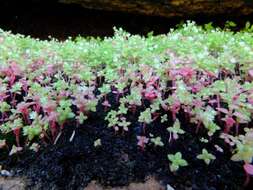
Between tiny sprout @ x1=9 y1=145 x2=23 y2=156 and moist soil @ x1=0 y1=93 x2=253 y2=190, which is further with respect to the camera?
tiny sprout @ x1=9 y1=145 x2=23 y2=156

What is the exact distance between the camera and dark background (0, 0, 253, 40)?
226 inches

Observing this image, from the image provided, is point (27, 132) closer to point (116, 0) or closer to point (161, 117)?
point (161, 117)

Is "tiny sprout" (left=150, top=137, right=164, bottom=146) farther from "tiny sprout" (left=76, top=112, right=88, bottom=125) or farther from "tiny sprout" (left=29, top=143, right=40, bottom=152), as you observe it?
"tiny sprout" (left=29, top=143, right=40, bottom=152)

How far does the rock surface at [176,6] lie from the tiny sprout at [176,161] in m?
3.48

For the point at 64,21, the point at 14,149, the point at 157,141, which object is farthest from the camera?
the point at 64,21

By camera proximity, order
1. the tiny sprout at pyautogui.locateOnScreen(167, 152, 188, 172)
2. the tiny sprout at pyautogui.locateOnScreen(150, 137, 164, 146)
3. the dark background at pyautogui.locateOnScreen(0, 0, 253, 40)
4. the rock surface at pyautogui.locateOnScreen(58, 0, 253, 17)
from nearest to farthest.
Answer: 1. the tiny sprout at pyautogui.locateOnScreen(167, 152, 188, 172)
2. the tiny sprout at pyautogui.locateOnScreen(150, 137, 164, 146)
3. the rock surface at pyautogui.locateOnScreen(58, 0, 253, 17)
4. the dark background at pyautogui.locateOnScreen(0, 0, 253, 40)

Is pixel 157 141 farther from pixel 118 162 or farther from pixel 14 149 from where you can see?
pixel 14 149

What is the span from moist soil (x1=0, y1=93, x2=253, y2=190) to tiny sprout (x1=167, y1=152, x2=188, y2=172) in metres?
0.09

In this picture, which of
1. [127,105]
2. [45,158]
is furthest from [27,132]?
[127,105]

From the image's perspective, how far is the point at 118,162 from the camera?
1881 millimetres

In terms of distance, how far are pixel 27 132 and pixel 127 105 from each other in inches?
25.4

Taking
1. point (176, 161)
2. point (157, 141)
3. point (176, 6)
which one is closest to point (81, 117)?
point (157, 141)

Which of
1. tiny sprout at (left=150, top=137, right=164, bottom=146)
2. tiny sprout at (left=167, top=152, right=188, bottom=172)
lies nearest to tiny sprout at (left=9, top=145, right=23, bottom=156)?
tiny sprout at (left=150, top=137, right=164, bottom=146)

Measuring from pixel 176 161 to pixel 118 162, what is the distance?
1.14ft
